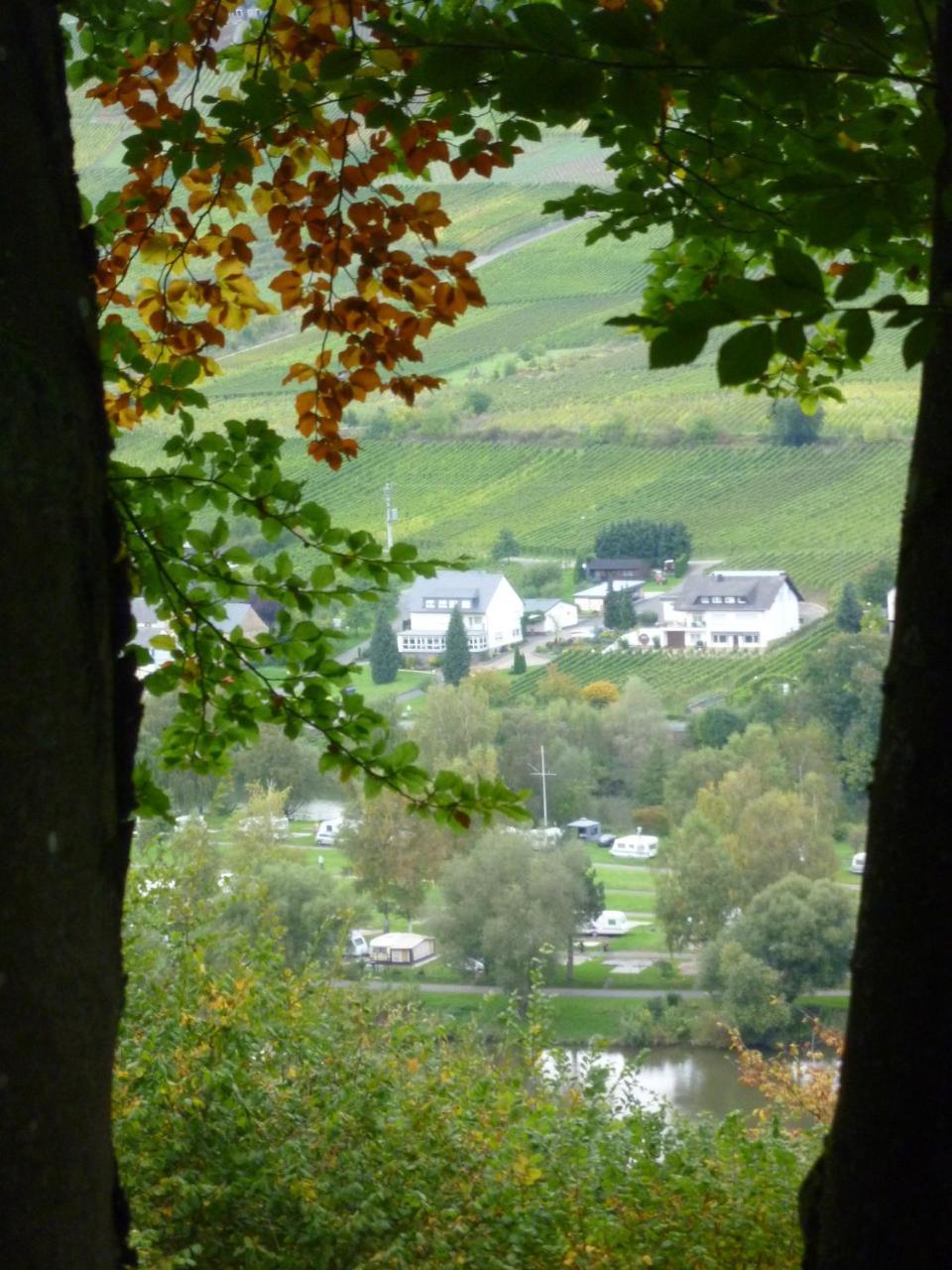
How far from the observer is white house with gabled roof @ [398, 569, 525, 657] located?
52.9 feet

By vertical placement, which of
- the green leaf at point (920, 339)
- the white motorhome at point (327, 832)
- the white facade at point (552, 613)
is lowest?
the white motorhome at point (327, 832)

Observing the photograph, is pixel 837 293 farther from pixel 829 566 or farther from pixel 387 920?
pixel 829 566

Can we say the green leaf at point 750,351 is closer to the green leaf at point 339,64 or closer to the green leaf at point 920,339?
the green leaf at point 920,339

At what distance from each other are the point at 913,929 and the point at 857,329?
0.37 meters

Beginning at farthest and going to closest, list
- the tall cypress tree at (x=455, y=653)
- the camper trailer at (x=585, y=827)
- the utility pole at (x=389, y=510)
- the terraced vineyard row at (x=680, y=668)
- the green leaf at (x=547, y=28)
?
the utility pole at (x=389, y=510) → the terraced vineyard row at (x=680, y=668) → the tall cypress tree at (x=455, y=653) → the camper trailer at (x=585, y=827) → the green leaf at (x=547, y=28)

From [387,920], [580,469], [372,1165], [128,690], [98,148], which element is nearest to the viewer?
[128,690]

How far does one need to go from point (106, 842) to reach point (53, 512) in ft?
0.79

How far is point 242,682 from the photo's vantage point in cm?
214

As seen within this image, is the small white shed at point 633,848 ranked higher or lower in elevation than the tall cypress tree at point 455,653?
lower

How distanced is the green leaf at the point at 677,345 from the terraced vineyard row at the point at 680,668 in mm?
15495

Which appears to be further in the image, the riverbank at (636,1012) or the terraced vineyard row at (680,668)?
the terraced vineyard row at (680,668)

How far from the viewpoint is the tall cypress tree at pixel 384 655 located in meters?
14.8

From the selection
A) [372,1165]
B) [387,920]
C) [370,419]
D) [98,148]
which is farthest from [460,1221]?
[370,419]

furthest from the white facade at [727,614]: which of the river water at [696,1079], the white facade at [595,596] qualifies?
the river water at [696,1079]
